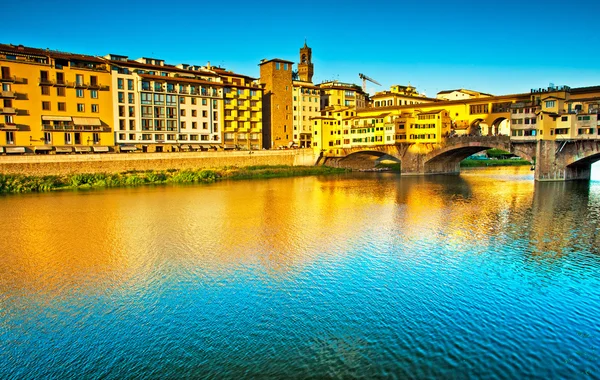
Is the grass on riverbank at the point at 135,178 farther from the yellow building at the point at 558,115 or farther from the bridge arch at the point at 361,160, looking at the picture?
the yellow building at the point at 558,115

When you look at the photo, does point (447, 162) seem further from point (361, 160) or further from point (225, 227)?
point (225, 227)

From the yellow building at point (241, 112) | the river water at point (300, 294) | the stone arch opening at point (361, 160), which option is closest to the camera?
the river water at point (300, 294)

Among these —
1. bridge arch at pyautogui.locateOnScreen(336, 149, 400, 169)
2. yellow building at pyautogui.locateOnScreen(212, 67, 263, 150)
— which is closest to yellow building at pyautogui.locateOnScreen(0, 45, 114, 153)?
yellow building at pyautogui.locateOnScreen(212, 67, 263, 150)

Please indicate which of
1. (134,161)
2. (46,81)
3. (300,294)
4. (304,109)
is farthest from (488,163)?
(300,294)

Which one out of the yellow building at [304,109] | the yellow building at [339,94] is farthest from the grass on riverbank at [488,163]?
the yellow building at [304,109]

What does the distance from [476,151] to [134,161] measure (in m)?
46.1

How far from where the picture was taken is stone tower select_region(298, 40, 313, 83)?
3831 inches

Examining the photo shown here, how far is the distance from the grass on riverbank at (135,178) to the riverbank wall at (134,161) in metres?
1.09

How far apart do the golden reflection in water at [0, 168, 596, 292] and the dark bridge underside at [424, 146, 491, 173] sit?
1637 centimetres

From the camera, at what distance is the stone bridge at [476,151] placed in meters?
50.2

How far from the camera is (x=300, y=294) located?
1734 centimetres

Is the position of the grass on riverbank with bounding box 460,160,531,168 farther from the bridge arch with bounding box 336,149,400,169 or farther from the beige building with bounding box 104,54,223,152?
the beige building with bounding box 104,54,223,152

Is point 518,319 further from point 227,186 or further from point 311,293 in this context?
point 227,186

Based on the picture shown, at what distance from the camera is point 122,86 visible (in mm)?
61656
